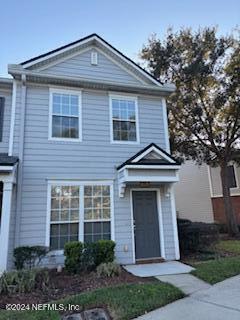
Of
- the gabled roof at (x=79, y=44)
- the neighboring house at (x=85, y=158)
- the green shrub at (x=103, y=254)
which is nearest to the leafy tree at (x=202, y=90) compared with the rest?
the gabled roof at (x=79, y=44)

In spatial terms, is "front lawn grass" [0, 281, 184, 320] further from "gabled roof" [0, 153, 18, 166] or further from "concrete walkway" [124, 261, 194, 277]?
"gabled roof" [0, 153, 18, 166]

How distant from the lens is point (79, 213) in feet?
26.9

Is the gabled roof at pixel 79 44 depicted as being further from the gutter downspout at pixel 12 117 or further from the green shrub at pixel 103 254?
the green shrub at pixel 103 254

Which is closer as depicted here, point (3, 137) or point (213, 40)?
point (3, 137)

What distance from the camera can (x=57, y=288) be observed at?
19.2 feet

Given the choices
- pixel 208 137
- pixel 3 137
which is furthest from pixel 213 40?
pixel 3 137

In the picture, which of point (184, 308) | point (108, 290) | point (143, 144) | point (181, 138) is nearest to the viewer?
point (184, 308)

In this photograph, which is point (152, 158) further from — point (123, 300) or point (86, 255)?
point (123, 300)

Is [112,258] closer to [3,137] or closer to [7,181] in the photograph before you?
[7,181]

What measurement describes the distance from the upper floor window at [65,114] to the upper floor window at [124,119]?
4.07 ft

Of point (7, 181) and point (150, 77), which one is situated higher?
point (150, 77)

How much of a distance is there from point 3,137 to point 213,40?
12051mm

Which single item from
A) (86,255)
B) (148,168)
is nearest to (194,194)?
(148,168)

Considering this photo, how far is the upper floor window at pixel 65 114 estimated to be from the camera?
338 inches
